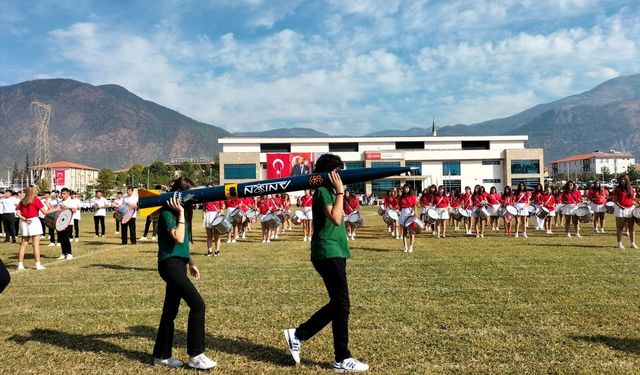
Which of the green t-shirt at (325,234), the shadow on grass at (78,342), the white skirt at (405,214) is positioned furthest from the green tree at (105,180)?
the green t-shirt at (325,234)

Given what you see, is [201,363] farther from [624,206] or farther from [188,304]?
[624,206]

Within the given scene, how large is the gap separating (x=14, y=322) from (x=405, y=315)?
584 cm

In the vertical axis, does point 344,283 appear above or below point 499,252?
above

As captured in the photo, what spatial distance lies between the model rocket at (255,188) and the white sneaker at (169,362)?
1720mm

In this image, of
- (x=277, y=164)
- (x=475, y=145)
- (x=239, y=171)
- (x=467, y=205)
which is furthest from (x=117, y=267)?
(x=475, y=145)

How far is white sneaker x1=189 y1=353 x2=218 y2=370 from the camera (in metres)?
5.11

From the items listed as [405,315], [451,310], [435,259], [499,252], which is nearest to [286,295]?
[405,315]

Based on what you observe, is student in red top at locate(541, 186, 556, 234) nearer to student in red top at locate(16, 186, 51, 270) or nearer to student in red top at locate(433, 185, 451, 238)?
student in red top at locate(433, 185, 451, 238)

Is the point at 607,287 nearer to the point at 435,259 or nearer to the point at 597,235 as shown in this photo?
the point at 435,259

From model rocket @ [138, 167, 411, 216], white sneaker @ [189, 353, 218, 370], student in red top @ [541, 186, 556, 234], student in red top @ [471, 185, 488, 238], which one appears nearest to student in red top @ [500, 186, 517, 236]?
student in red top @ [471, 185, 488, 238]

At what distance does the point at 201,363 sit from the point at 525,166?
8678 centimetres

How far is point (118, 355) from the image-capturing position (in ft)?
18.8

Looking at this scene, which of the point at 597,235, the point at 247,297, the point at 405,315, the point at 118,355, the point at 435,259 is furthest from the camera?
the point at 597,235

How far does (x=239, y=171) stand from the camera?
83500 mm
